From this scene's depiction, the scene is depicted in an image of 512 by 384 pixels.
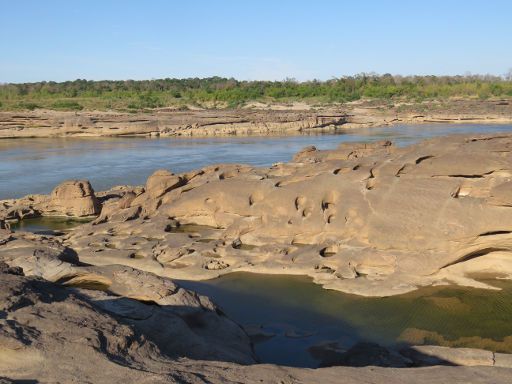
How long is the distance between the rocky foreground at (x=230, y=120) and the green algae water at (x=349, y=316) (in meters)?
30.8

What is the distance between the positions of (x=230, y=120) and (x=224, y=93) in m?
15.7

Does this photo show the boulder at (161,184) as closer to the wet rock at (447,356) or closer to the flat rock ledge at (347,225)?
the flat rock ledge at (347,225)

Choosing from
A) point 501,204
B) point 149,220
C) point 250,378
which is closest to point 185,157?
point 149,220

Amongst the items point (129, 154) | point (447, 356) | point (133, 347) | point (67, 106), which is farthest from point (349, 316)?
point (67, 106)

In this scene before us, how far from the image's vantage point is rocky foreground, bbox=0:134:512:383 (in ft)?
15.1

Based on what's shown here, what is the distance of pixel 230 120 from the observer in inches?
1650

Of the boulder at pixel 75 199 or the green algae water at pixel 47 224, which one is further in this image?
the boulder at pixel 75 199

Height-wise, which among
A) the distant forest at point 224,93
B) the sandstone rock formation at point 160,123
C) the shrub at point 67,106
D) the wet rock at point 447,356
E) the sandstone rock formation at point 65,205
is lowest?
the wet rock at point 447,356

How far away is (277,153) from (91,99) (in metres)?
29.7

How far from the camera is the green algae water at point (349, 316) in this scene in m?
7.97

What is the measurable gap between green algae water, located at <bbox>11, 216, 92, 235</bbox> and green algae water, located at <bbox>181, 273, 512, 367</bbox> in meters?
6.70

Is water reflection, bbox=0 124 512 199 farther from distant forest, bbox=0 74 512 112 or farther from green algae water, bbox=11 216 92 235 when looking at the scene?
distant forest, bbox=0 74 512 112

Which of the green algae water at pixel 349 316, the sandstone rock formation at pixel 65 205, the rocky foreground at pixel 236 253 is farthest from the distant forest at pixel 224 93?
the green algae water at pixel 349 316

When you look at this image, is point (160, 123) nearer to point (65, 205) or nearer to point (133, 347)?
point (65, 205)
